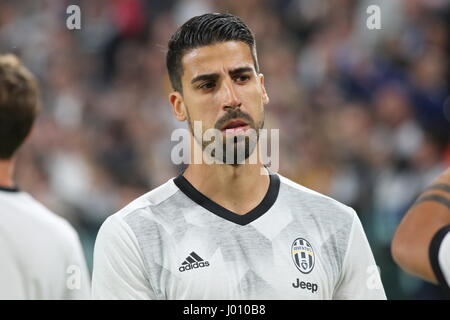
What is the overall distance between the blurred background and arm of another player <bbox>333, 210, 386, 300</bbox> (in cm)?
217

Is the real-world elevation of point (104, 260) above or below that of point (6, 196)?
below

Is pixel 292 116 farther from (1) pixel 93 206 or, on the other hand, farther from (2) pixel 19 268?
(2) pixel 19 268

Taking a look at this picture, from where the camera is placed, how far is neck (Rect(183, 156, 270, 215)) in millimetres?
3182

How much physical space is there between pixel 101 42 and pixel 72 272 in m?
5.01

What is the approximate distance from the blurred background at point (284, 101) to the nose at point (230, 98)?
2563 millimetres

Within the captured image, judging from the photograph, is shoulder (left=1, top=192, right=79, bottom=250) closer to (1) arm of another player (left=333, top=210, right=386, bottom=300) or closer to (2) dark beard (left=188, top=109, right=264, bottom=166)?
(2) dark beard (left=188, top=109, right=264, bottom=166)

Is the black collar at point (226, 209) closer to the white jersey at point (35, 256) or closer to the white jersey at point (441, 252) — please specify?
the white jersey at point (35, 256)

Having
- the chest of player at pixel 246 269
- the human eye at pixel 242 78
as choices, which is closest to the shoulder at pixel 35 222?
the chest of player at pixel 246 269

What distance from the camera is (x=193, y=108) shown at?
3164mm

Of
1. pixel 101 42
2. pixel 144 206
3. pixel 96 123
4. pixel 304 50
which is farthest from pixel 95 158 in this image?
pixel 144 206

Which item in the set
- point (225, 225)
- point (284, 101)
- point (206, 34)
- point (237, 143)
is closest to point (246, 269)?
point (225, 225)

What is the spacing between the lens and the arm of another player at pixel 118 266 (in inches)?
118

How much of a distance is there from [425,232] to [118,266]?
1.12 metres

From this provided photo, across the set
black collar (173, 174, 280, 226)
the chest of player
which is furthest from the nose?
the chest of player
